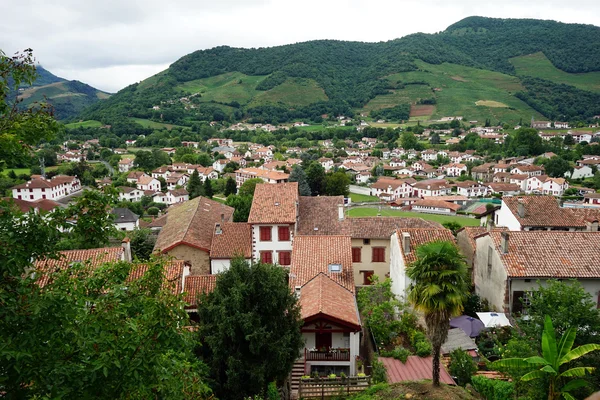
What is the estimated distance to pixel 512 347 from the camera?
62.0 ft

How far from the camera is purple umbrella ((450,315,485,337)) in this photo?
24.9 m

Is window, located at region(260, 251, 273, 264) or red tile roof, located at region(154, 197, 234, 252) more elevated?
red tile roof, located at region(154, 197, 234, 252)

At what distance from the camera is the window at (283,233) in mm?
36094

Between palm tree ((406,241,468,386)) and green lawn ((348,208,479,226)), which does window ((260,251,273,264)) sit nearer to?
palm tree ((406,241,468,386))

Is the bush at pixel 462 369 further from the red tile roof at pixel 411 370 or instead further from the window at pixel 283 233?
the window at pixel 283 233

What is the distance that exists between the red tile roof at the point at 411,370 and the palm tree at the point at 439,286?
4.74 m

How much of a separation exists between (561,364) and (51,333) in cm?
1471

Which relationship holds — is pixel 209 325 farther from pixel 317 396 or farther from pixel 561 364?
pixel 561 364

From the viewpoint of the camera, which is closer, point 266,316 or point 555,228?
point 266,316

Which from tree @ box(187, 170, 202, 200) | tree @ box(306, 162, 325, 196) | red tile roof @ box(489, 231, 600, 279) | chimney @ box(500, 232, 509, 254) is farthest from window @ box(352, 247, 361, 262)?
tree @ box(187, 170, 202, 200)

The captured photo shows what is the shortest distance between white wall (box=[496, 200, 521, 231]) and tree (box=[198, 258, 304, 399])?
28876mm

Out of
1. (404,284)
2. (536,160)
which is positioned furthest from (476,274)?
(536,160)

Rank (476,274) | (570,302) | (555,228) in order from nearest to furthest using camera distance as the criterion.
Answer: (570,302) → (476,274) → (555,228)

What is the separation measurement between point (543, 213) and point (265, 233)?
2448cm
